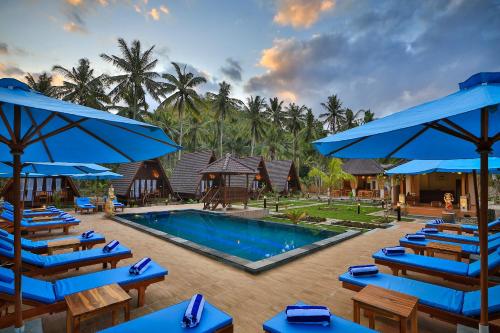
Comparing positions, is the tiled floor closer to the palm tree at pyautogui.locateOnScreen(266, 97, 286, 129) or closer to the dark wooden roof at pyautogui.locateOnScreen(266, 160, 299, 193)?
the dark wooden roof at pyautogui.locateOnScreen(266, 160, 299, 193)

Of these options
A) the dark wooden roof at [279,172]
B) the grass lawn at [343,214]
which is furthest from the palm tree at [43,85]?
the grass lawn at [343,214]

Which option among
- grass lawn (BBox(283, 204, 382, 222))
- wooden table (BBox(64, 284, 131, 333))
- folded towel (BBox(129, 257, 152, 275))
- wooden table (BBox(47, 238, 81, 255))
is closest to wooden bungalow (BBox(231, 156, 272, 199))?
grass lawn (BBox(283, 204, 382, 222))

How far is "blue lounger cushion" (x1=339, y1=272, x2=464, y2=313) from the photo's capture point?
326 cm

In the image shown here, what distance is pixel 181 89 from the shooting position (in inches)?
1182

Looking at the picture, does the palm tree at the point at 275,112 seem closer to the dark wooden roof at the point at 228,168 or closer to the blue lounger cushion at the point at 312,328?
the dark wooden roof at the point at 228,168

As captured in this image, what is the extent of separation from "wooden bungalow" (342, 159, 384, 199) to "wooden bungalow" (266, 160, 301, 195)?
258 inches

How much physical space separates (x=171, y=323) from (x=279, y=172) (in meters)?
28.7

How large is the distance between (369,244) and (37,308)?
27.0ft

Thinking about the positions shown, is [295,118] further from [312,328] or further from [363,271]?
[312,328]

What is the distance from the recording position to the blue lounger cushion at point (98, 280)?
3645 mm

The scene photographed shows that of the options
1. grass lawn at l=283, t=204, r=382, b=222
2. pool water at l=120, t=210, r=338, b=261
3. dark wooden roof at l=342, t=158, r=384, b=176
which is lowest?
pool water at l=120, t=210, r=338, b=261

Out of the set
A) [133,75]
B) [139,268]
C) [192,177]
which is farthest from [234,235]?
[133,75]

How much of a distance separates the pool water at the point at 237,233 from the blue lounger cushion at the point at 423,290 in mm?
4296

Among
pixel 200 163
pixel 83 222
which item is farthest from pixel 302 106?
pixel 83 222
